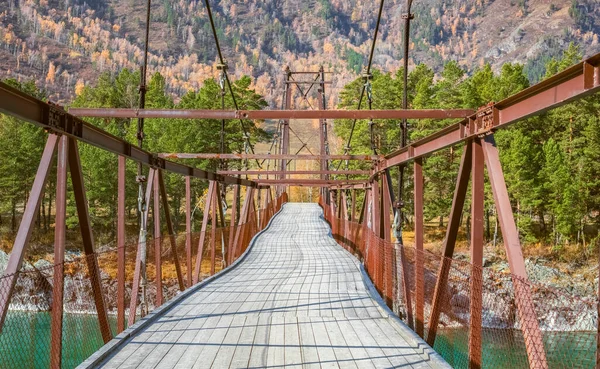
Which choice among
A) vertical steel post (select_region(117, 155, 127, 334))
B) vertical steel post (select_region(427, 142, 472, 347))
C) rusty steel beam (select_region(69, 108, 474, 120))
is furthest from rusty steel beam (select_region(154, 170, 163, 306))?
vertical steel post (select_region(427, 142, 472, 347))

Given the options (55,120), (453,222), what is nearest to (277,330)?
(453,222)

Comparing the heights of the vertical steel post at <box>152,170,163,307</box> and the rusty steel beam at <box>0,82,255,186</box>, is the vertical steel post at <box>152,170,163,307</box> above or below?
below

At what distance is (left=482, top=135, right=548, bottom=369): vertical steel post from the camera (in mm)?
3949

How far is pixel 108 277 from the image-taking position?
31.6m

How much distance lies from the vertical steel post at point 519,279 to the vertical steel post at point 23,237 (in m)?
3.36

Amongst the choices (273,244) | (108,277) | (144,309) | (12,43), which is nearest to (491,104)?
(144,309)

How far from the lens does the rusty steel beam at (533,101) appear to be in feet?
11.5

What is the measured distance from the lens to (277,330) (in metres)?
6.77

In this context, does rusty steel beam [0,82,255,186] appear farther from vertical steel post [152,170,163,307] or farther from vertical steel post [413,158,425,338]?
vertical steel post [413,158,425,338]

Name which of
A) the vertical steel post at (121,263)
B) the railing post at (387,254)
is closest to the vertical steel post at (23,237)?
the vertical steel post at (121,263)

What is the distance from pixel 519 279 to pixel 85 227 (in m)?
3.97

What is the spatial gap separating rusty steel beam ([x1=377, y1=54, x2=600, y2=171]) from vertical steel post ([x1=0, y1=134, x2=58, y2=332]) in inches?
138

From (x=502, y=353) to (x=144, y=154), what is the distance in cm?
1668

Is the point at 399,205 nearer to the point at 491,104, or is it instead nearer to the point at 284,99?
the point at 491,104
